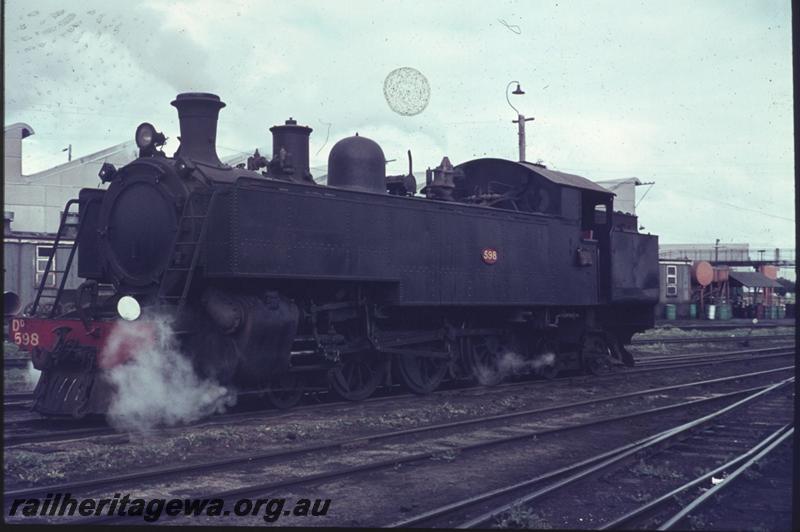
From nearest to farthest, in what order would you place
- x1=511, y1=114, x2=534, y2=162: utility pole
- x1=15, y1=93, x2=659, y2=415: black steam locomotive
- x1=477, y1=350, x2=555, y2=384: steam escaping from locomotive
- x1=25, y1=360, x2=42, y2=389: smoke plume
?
x1=15, y1=93, x2=659, y2=415: black steam locomotive, x1=25, y1=360, x2=42, y2=389: smoke plume, x1=477, y1=350, x2=555, y2=384: steam escaping from locomotive, x1=511, y1=114, x2=534, y2=162: utility pole

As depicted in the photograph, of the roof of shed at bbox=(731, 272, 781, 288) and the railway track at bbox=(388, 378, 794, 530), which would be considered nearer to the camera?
the railway track at bbox=(388, 378, 794, 530)

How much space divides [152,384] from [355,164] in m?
4.12

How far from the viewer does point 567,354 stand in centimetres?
1491

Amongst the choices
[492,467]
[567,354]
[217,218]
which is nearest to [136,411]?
[217,218]

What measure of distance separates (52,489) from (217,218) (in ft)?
12.9

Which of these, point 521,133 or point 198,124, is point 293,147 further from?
point 521,133

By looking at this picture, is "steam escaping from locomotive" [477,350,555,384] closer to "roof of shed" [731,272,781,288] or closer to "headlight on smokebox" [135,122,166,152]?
"headlight on smokebox" [135,122,166,152]

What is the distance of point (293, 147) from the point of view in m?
10.4

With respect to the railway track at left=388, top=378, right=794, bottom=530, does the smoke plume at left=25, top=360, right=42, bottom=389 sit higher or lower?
higher

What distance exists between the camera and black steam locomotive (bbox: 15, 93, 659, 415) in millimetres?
9070

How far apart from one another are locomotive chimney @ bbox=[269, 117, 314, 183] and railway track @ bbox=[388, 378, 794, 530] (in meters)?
5.05
